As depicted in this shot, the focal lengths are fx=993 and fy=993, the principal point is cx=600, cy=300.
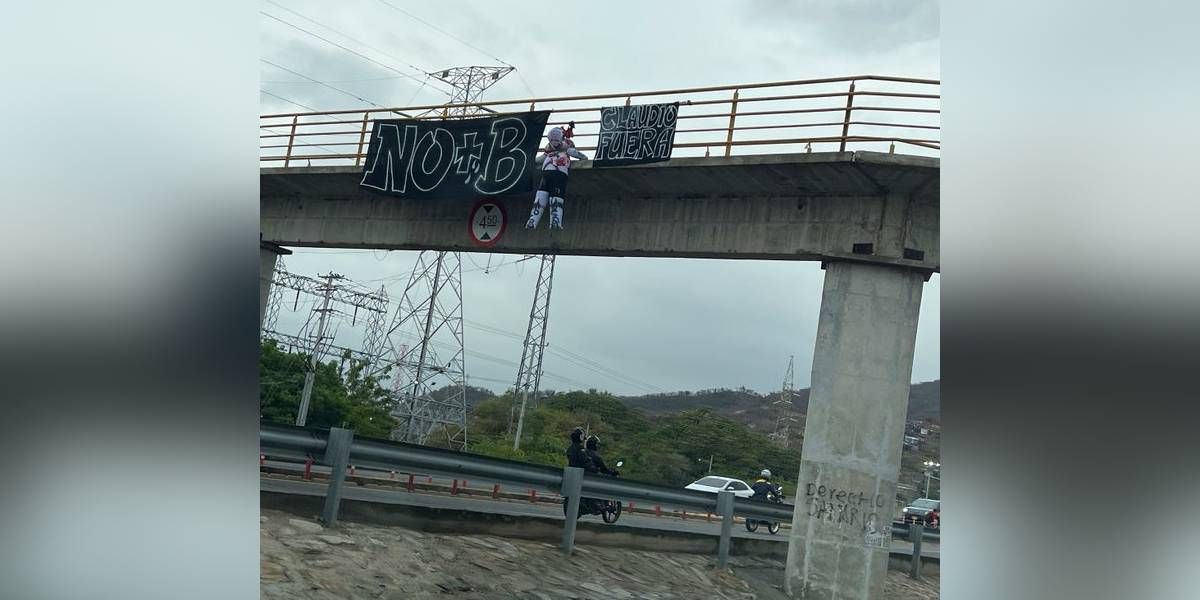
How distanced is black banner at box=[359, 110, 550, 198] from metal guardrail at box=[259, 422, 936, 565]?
17.3 ft

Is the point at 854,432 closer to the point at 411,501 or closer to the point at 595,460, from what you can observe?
the point at 595,460

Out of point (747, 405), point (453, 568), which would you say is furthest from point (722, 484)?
point (453, 568)

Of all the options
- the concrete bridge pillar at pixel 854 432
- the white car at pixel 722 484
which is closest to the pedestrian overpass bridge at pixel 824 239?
the concrete bridge pillar at pixel 854 432

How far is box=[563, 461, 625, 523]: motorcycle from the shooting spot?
12.3m

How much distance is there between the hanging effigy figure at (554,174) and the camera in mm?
15023

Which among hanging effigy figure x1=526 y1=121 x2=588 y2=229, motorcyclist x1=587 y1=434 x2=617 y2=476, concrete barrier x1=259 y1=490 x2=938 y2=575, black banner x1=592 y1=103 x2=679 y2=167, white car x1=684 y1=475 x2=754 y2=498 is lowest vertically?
concrete barrier x1=259 y1=490 x2=938 y2=575

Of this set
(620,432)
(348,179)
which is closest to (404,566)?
(348,179)

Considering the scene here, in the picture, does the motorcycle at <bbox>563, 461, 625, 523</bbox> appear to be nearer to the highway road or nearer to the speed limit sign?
the highway road

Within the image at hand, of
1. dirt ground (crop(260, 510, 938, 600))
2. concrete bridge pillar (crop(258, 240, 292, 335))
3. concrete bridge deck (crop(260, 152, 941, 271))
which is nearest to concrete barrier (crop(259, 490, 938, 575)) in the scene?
dirt ground (crop(260, 510, 938, 600))

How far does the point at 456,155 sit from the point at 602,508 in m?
6.00

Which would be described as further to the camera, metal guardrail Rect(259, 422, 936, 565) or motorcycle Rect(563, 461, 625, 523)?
motorcycle Rect(563, 461, 625, 523)

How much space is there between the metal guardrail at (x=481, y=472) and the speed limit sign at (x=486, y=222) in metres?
5.40
